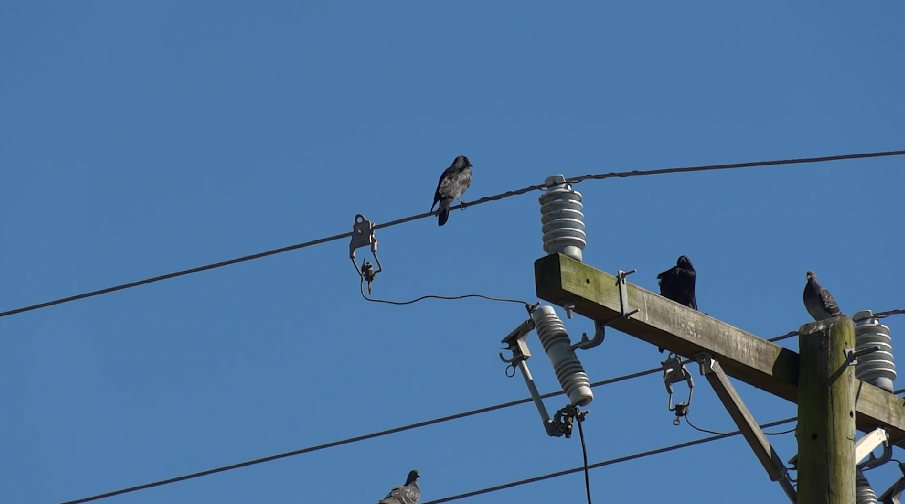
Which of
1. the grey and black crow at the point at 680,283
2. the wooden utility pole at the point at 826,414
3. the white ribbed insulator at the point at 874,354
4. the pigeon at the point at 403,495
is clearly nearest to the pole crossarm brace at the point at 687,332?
the wooden utility pole at the point at 826,414

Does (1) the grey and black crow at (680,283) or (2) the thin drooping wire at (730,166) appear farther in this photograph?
(1) the grey and black crow at (680,283)

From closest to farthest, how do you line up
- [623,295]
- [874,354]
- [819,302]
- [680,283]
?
[623,295] → [874,354] → [680,283] → [819,302]

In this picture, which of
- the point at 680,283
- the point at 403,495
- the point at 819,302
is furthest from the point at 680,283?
the point at 403,495

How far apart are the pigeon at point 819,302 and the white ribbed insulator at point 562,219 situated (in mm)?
8376

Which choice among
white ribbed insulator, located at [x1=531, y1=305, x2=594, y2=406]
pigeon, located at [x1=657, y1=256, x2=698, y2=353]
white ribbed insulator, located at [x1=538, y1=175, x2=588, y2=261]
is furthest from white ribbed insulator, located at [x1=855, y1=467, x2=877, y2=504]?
pigeon, located at [x1=657, y1=256, x2=698, y2=353]

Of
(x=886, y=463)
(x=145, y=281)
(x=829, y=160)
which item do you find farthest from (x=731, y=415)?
(x=145, y=281)

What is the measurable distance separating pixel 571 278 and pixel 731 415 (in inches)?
40.0

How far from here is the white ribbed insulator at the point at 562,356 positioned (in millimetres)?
6223

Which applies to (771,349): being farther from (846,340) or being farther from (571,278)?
(571,278)

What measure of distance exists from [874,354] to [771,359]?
3.49ft

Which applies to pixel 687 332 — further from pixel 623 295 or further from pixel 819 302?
pixel 819 302

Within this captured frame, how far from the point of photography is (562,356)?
6.33 metres

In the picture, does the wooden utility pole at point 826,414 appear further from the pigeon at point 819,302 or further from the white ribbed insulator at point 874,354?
the pigeon at point 819,302

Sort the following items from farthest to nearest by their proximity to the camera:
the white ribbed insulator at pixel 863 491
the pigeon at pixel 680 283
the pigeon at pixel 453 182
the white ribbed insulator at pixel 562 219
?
the pigeon at pixel 453 182 < the pigeon at pixel 680 283 < the white ribbed insulator at pixel 863 491 < the white ribbed insulator at pixel 562 219
